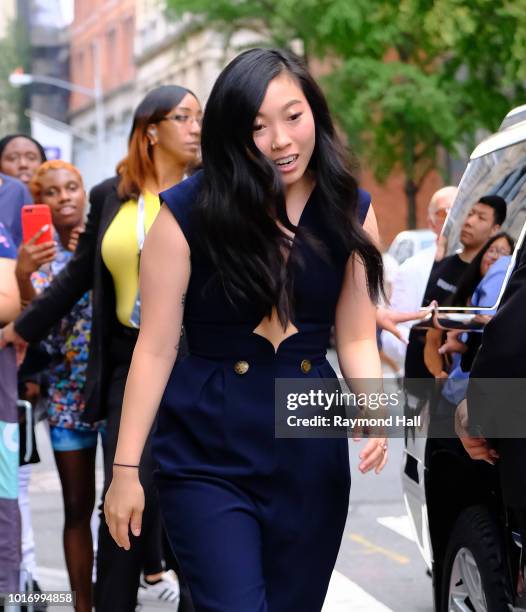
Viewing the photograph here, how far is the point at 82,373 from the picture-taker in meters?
5.61

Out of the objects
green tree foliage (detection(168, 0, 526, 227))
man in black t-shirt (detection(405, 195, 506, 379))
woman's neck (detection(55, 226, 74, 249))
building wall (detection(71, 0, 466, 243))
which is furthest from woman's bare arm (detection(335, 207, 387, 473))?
building wall (detection(71, 0, 466, 243))

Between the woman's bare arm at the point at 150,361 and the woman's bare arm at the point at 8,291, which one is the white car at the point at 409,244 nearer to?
the woman's bare arm at the point at 8,291

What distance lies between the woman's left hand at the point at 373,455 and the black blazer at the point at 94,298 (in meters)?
1.83

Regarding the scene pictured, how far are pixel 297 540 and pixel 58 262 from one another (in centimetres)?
316

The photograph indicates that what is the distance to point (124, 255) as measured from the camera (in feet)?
16.3

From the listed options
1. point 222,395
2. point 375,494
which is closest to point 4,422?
point 222,395

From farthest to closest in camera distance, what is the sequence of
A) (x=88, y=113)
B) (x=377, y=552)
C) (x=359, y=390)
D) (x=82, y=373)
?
(x=88, y=113), (x=377, y=552), (x=82, y=373), (x=359, y=390)

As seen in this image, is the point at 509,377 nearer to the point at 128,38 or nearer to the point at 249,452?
the point at 249,452

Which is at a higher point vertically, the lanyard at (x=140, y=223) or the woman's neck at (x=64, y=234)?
the woman's neck at (x=64, y=234)

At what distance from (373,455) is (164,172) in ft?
6.78

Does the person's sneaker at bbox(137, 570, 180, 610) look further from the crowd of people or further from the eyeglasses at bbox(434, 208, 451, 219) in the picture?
the eyeglasses at bbox(434, 208, 451, 219)

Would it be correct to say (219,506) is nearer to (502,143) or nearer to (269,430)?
(269,430)

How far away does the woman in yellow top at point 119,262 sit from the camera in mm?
4961

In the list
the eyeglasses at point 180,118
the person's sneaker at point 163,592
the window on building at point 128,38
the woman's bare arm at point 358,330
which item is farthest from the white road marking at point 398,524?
the window on building at point 128,38
